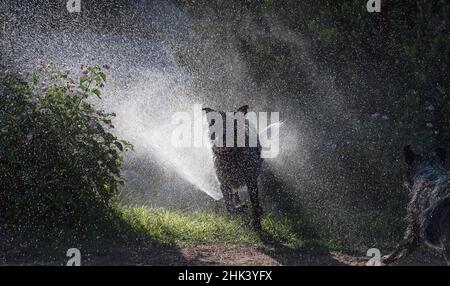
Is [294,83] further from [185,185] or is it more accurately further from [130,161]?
[130,161]

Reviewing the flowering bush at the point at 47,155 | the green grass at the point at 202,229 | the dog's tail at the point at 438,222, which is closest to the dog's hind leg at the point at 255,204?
the green grass at the point at 202,229

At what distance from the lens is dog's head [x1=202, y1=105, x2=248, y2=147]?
28.4 ft

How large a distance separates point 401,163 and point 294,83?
2.34 m

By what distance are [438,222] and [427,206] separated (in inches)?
10.2

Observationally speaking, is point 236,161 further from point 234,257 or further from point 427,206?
point 427,206

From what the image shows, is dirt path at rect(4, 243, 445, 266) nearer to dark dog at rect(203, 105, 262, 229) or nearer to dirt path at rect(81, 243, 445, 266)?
dirt path at rect(81, 243, 445, 266)

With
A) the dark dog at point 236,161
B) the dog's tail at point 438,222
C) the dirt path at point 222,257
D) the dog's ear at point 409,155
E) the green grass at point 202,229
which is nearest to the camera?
the dog's tail at point 438,222

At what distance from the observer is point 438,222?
6.21 meters

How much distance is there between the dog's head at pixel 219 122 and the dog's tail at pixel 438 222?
121 inches

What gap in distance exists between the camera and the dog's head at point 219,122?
8656 millimetres

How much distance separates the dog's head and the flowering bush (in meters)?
1.44

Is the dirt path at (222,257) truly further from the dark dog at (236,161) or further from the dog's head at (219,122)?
the dog's head at (219,122)

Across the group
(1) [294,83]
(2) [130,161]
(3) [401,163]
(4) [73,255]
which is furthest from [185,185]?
(4) [73,255]

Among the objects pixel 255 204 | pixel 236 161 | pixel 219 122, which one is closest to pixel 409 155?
pixel 255 204
